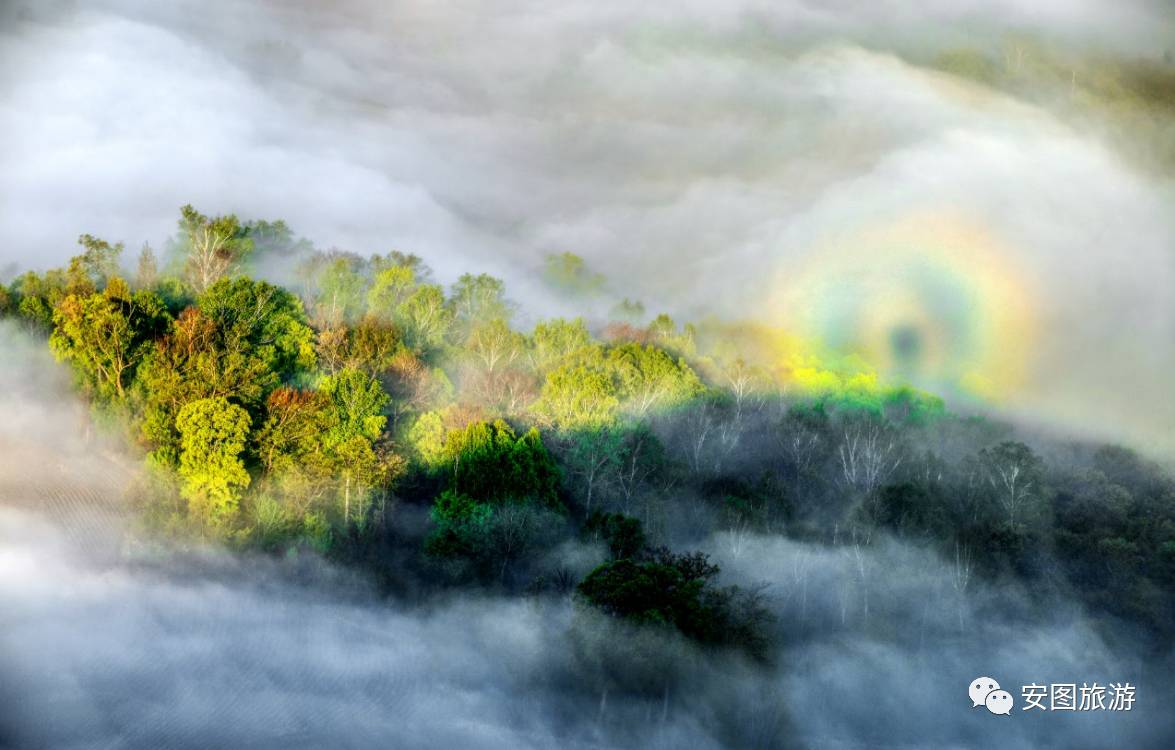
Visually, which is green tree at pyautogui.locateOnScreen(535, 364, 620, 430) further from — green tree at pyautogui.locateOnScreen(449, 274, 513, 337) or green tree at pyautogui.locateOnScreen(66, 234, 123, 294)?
green tree at pyautogui.locateOnScreen(66, 234, 123, 294)

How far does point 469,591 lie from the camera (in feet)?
263

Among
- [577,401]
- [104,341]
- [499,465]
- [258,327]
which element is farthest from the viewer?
[577,401]

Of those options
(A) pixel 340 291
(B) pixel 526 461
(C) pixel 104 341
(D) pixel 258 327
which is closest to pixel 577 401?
(B) pixel 526 461

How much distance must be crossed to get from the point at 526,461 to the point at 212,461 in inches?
755

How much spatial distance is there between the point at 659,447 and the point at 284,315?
28.0m

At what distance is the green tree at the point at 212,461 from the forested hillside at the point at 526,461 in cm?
12

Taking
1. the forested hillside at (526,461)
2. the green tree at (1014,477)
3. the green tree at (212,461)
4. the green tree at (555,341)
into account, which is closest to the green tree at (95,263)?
the forested hillside at (526,461)

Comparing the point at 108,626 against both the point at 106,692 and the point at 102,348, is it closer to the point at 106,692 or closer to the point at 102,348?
the point at 106,692

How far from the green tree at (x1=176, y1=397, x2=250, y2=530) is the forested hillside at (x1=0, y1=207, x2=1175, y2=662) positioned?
0.12 metres

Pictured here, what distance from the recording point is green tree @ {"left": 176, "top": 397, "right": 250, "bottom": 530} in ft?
251

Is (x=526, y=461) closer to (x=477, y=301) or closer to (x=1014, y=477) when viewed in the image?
(x=1014, y=477)

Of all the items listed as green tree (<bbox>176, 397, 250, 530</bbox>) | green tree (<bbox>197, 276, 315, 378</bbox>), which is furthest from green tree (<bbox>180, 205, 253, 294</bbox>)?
green tree (<bbox>176, 397, 250, 530</bbox>)

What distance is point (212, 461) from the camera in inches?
3036

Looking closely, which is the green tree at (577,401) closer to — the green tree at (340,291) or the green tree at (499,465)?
the green tree at (499,465)
